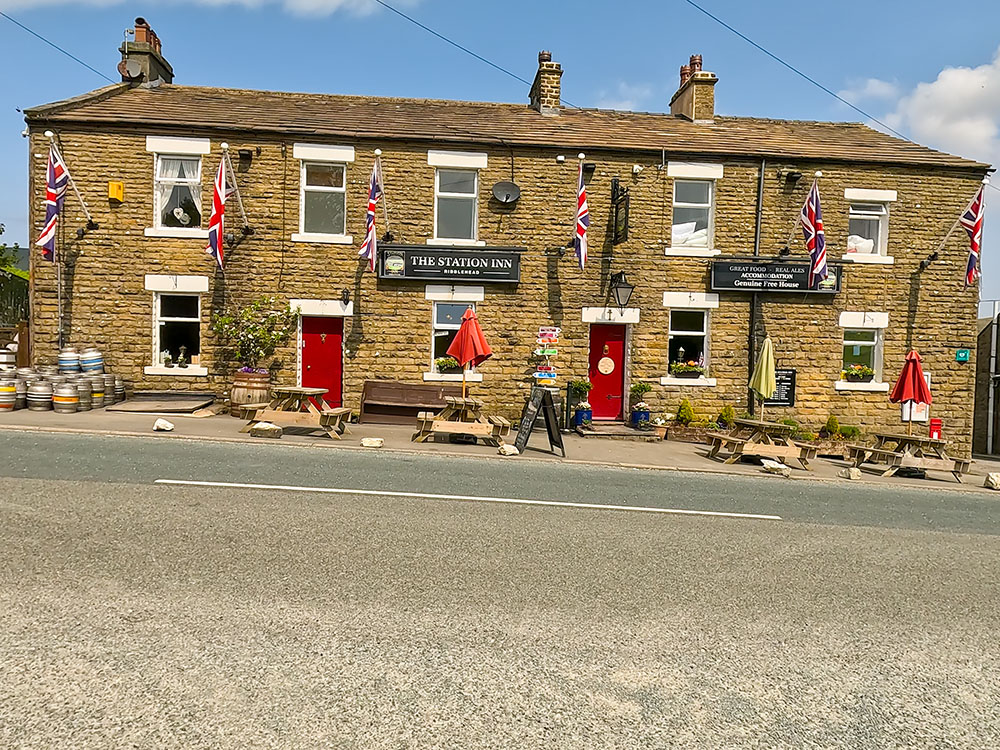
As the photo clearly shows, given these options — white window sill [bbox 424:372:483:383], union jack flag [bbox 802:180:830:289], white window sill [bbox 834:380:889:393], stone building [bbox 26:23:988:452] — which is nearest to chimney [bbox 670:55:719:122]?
stone building [bbox 26:23:988:452]

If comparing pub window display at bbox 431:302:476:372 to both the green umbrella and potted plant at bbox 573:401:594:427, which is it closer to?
potted plant at bbox 573:401:594:427

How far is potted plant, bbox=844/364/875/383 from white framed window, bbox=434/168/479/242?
30.7 feet

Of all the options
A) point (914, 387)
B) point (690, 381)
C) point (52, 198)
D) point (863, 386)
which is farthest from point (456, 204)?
point (863, 386)

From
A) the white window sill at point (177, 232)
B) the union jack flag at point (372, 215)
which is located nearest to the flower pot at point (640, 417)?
the union jack flag at point (372, 215)

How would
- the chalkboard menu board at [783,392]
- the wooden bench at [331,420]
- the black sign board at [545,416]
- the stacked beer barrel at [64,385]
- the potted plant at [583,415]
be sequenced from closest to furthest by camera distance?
the black sign board at [545,416] → the wooden bench at [331,420] → the stacked beer barrel at [64,385] → the potted plant at [583,415] → the chalkboard menu board at [783,392]

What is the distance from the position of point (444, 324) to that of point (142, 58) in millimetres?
10076

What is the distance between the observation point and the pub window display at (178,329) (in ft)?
50.1

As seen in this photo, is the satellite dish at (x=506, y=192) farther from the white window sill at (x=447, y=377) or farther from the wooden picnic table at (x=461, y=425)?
the wooden picnic table at (x=461, y=425)

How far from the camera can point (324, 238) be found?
606 inches

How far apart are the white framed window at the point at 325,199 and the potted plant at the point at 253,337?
1.99 meters

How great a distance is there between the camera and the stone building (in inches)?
591

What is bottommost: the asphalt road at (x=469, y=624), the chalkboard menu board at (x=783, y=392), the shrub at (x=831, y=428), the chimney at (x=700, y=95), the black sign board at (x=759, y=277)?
the asphalt road at (x=469, y=624)

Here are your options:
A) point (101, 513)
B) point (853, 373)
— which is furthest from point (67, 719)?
point (853, 373)

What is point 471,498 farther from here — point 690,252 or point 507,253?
point 690,252
